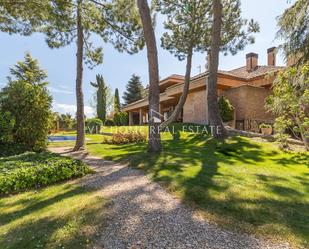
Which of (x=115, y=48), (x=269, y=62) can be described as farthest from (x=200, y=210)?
(x=269, y=62)

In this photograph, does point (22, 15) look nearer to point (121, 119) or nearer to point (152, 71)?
point (152, 71)

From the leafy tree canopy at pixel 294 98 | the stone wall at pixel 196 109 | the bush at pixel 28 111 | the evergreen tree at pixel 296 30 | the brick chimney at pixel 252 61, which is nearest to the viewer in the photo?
the leafy tree canopy at pixel 294 98

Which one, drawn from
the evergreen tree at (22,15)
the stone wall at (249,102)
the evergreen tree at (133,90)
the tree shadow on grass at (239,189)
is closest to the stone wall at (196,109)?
the stone wall at (249,102)

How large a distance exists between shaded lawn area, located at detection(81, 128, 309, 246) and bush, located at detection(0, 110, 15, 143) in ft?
13.1

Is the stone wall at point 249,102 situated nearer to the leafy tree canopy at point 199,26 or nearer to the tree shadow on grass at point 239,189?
the leafy tree canopy at point 199,26

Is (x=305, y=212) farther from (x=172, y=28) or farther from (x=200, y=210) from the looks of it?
(x=172, y=28)

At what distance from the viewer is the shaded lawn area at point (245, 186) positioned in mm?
3740

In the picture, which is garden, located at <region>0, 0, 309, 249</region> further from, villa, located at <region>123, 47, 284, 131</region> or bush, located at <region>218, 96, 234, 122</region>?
villa, located at <region>123, 47, 284, 131</region>

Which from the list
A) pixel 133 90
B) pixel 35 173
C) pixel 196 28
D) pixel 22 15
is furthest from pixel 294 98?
pixel 133 90

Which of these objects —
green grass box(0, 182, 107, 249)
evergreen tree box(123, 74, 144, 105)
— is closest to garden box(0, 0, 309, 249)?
green grass box(0, 182, 107, 249)

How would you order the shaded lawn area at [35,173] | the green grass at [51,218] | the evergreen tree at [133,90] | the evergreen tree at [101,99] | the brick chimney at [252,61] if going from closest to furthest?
1. the green grass at [51,218]
2. the shaded lawn area at [35,173]
3. the brick chimney at [252,61]
4. the evergreen tree at [101,99]
5. the evergreen tree at [133,90]

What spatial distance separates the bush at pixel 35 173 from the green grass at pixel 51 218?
331 millimetres

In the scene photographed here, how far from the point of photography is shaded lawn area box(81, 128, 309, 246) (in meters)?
3.74

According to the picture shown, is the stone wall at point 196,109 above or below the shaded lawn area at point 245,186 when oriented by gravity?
above
